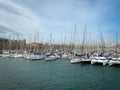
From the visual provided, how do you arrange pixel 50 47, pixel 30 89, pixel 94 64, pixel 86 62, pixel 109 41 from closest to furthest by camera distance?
pixel 30 89 → pixel 94 64 → pixel 86 62 → pixel 109 41 → pixel 50 47

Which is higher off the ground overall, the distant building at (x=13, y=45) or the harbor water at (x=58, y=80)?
the distant building at (x=13, y=45)

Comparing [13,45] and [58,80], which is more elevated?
[13,45]

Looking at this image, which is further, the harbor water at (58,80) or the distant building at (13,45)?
the distant building at (13,45)

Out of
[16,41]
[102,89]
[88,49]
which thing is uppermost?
[16,41]

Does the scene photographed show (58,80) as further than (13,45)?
No

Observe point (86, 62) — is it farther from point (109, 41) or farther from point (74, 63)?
point (109, 41)

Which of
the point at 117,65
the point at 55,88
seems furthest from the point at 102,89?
the point at 117,65

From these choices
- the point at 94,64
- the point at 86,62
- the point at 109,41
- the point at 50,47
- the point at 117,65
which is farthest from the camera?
the point at 50,47

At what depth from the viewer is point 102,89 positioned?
2353cm

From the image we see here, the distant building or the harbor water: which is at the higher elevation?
the distant building

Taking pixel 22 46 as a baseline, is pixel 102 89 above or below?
below

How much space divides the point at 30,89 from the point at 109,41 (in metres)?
81.5

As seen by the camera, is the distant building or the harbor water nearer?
the harbor water

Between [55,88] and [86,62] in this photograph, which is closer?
[55,88]
